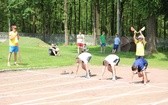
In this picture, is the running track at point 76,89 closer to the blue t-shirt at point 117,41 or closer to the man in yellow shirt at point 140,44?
the man in yellow shirt at point 140,44

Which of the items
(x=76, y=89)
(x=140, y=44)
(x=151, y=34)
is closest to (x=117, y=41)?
(x=151, y=34)

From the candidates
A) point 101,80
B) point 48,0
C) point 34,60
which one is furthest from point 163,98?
point 48,0

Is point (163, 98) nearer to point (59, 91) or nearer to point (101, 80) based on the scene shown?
point (59, 91)

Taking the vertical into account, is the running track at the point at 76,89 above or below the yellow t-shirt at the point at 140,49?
below

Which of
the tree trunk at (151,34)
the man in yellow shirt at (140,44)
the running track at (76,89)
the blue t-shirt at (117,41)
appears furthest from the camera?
the blue t-shirt at (117,41)

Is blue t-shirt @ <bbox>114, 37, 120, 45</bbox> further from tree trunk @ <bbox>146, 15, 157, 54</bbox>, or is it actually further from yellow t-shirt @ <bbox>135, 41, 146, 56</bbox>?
yellow t-shirt @ <bbox>135, 41, 146, 56</bbox>

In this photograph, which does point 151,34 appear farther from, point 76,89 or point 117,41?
point 76,89

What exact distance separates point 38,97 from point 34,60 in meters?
13.3

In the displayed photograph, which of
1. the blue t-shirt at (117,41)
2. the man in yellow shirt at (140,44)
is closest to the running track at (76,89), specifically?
the man in yellow shirt at (140,44)

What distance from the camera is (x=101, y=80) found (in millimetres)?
17969

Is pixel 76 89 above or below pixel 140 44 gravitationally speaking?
below

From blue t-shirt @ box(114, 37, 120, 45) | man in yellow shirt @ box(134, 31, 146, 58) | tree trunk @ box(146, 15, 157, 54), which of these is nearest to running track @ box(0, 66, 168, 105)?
man in yellow shirt @ box(134, 31, 146, 58)

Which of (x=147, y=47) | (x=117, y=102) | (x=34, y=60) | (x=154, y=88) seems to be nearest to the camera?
(x=117, y=102)

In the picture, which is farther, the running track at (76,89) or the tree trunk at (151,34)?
the tree trunk at (151,34)
